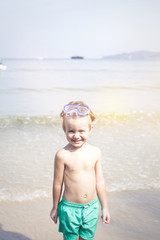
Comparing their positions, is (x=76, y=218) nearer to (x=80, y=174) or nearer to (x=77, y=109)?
(x=80, y=174)

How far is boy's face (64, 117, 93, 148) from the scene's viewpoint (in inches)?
65.4

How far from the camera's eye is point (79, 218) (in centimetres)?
172

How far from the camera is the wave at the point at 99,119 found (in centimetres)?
670

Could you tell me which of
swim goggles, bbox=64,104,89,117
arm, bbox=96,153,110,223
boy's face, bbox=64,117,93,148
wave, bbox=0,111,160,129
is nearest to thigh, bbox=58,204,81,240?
arm, bbox=96,153,110,223

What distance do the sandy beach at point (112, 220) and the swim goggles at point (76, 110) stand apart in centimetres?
121

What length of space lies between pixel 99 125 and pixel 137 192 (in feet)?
11.2

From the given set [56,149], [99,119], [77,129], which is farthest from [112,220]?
[99,119]

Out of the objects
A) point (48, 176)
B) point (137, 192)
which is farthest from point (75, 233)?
point (48, 176)

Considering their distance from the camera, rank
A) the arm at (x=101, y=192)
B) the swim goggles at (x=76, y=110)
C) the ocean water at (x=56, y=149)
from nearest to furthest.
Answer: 1. the swim goggles at (x=76, y=110)
2. the arm at (x=101, y=192)
3. the ocean water at (x=56, y=149)

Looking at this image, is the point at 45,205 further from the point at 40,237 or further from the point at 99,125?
the point at 99,125

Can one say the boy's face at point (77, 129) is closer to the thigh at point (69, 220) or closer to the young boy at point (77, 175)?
the young boy at point (77, 175)

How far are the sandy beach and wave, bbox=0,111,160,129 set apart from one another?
371 centimetres

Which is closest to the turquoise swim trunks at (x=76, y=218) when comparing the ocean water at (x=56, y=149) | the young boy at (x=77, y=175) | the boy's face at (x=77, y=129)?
the young boy at (x=77, y=175)

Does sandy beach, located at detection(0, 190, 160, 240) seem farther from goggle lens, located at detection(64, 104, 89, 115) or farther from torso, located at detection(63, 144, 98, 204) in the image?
goggle lens, located at detection(64, 104, 89, 115)
